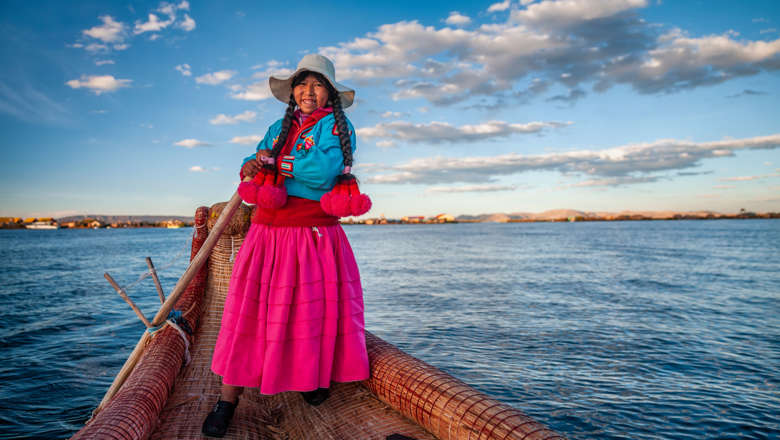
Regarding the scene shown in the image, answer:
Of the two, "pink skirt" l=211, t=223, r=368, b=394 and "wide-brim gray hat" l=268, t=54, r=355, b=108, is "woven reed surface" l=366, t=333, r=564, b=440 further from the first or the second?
"wide-brim gray hat" l=268, t=54, r=355, b=108

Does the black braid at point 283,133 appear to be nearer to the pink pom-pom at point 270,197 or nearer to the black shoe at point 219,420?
the pink pom-pom at point 270,197

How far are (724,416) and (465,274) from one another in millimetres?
14807

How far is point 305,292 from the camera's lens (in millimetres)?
2646

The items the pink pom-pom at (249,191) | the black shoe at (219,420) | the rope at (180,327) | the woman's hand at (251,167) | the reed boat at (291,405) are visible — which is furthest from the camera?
the rope at (180,327)

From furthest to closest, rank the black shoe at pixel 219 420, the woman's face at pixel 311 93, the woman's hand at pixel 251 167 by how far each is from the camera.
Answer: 1. the woman's face at pixel 311 93
2. the woman's hand at pixel 251 167
3. the black shoe at pixel 219 420

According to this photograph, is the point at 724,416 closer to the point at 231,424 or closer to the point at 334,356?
the point at 334,356

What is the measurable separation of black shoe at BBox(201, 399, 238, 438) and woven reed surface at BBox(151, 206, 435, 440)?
→ 66 mm

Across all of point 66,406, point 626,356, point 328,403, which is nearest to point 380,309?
point 626,356

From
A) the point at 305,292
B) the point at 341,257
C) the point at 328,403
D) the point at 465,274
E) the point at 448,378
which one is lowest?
the point at 465,274

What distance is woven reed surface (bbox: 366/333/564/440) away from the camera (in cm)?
209

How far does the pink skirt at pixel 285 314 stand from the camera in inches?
103

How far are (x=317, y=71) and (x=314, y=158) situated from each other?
0.64 m

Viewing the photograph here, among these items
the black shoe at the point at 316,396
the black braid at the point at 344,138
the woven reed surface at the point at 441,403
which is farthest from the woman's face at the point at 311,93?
the black shoe at the point at 316,396

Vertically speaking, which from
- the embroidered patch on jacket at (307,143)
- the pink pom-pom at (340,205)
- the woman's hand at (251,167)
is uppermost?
the embroidered patch on jacket at (307,143)
